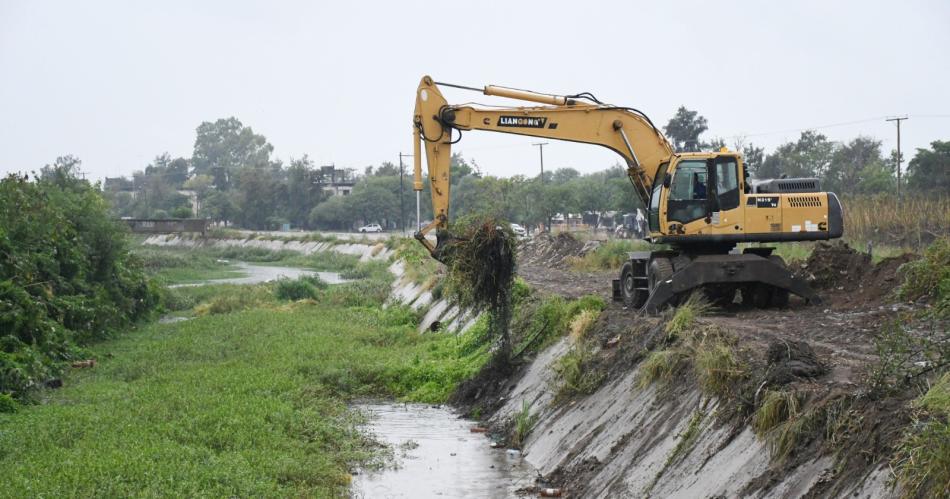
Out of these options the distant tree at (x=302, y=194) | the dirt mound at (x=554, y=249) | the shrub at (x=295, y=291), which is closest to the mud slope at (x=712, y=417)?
the dirt mound at (x=554, y=249)

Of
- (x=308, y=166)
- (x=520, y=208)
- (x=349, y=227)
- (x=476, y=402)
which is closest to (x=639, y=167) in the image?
(x=476, y=402)

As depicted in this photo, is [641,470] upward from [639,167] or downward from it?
downward

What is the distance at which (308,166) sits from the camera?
130750mm

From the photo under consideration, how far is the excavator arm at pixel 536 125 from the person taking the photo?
62.0ft

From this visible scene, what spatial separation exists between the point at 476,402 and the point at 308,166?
116m

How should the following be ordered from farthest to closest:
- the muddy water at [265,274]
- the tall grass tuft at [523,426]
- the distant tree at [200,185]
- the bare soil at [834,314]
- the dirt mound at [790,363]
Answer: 1. the distant tree at [200,185]
2. the muddy water at [265,274]
3. the tall grass tuft at [523,426]
4. the bare soil at [834,314]
5. the dirt mound at [790,363]

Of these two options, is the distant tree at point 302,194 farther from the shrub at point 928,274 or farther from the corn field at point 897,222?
the shrub at point 928,274

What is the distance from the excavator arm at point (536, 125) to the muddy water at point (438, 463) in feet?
13.4

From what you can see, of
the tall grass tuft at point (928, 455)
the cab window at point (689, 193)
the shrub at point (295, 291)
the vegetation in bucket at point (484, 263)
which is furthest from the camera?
the shrub at point (295, 291)

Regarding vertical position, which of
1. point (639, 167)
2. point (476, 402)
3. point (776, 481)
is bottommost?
point (476, 402)

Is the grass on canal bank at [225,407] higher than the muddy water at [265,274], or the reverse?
the grass on canal bank at [225,407]

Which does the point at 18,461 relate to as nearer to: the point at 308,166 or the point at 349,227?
the point at 349,227

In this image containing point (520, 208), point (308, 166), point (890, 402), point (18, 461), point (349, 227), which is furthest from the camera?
point (308, 166)

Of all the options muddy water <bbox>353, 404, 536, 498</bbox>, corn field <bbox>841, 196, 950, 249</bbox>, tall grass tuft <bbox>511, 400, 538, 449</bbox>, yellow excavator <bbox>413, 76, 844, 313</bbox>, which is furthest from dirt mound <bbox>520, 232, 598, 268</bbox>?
tall grass tuft <bbox>511, 400, 538, 449</bbox>
